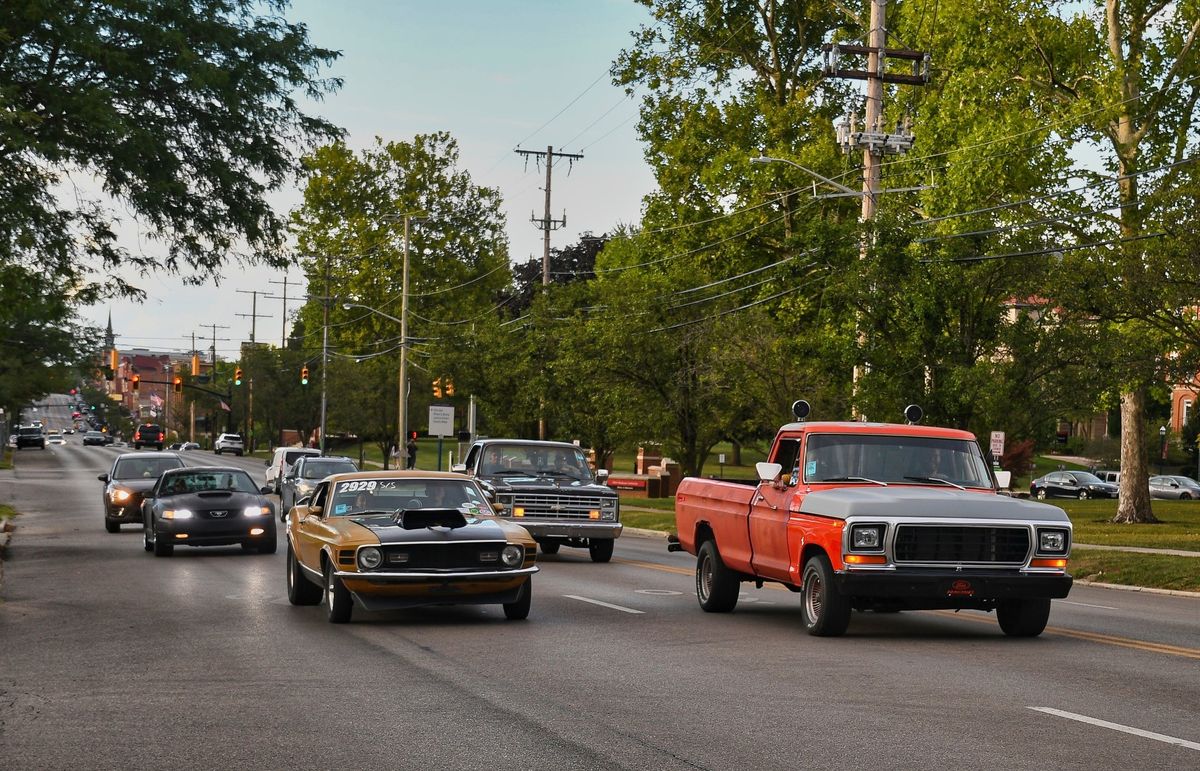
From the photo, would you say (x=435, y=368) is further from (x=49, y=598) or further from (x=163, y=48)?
(x=49, y=598)

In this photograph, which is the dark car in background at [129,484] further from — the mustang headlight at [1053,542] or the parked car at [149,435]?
the parked car at [149,435]

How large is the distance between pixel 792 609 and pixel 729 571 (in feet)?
4.41

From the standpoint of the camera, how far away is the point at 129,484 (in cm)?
3262

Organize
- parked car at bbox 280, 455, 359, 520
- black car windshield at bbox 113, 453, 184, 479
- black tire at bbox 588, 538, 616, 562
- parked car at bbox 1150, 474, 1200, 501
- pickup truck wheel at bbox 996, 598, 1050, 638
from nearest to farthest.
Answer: pickup truck wheel at bbox 996, 598, 1050, 638 → black tire at bbox 588, 538, 616, 562 → black car windshield at bbox 113, 453, 184, 479 → parked car at bbox 280, 455, 359, 520 → parked car at bbox 1150, 474, 1200, 501

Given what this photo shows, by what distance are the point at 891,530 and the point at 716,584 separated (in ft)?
10.8

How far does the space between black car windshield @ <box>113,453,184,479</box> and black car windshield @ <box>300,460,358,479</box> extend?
4.98 metres

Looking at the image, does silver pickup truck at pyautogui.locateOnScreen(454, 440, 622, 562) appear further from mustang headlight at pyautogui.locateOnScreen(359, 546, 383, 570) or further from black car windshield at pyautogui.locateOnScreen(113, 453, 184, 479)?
mustang headlight at pyautogui.locateOnScreen(359, 546, 383, 570)

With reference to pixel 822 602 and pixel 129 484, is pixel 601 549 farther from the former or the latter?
pixel 822 602

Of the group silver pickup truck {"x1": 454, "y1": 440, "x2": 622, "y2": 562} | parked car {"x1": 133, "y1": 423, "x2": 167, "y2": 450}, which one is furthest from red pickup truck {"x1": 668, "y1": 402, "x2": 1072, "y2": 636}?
parked car {"x1": 133, "y1": 423, "x2": 167, "y2": 450}

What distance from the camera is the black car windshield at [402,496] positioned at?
15988 millimetres

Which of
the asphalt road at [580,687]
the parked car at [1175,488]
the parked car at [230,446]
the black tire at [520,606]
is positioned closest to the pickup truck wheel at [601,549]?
the asphalt road at [580,687]

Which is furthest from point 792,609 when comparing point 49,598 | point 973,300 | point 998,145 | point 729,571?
point 998,145

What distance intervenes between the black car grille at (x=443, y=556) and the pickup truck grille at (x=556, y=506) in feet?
34.8

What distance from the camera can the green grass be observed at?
23.9 metres
